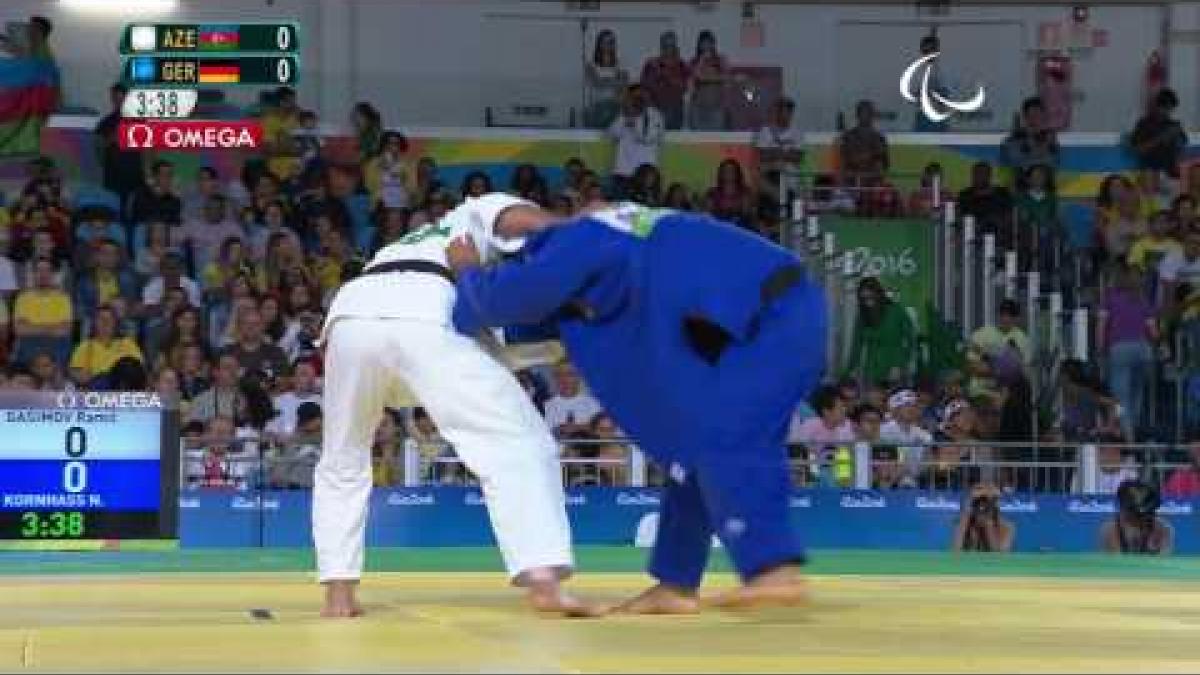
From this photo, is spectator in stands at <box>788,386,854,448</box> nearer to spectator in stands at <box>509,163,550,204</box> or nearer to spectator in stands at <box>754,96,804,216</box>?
spectator in stands at <box>509,163,550,204</box>

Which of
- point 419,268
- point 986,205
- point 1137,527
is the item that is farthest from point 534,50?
point 419,268

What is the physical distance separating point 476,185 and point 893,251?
156 inches

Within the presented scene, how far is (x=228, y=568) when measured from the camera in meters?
12.2

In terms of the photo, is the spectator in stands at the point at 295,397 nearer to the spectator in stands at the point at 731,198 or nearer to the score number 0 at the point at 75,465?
the score number 0 at the point at 75,465

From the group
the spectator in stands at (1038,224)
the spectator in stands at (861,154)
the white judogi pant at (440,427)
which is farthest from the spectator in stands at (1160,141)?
the white judogi pant at (440,427)

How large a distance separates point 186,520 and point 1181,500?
6710mm

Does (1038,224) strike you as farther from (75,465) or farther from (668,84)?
(75,465)

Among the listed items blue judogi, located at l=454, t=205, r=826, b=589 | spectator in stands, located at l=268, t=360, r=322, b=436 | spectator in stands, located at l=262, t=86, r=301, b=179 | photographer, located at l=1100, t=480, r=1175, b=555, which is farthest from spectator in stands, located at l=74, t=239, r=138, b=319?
blue judogi, located at l=454, t=205, r=826, b=589

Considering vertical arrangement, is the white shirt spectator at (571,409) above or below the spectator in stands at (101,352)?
below

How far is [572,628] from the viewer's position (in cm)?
678

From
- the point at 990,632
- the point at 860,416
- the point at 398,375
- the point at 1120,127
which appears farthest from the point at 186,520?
the point at 1120,127

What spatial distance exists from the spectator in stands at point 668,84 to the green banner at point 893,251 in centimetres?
205

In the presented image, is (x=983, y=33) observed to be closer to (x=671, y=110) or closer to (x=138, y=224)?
(x=671, y=110)

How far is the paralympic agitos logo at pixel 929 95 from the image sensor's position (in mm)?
25031
